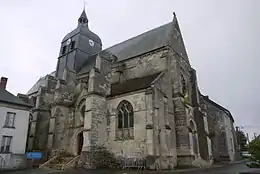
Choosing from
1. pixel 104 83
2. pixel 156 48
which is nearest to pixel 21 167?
pixel 104 83

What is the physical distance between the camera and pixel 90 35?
34.5m

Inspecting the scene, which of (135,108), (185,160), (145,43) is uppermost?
(145,43)

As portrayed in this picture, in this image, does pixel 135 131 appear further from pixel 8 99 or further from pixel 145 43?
pixel 145 43

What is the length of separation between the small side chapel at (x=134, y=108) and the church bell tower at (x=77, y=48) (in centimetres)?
425

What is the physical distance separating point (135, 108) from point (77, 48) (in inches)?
697

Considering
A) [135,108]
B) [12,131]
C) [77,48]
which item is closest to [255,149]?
[135,108]

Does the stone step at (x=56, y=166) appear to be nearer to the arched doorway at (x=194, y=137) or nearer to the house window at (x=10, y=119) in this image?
the house window at (x=10, y=119)

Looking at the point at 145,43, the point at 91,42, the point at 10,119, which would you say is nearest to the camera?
the point at 10,119

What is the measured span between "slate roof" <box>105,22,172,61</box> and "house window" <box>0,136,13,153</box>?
14.0 metres

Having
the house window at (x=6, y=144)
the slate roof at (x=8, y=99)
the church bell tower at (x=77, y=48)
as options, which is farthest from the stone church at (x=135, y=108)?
the church bell tower at (x=77, y=48)

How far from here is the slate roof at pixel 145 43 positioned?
76.3 feet

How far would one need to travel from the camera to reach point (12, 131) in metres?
18.3

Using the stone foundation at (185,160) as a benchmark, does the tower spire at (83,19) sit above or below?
above

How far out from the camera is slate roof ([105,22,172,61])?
2327 cm
